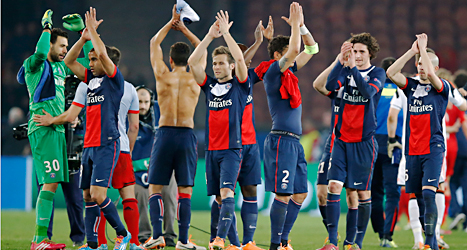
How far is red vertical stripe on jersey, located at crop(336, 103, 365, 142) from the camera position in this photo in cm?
597

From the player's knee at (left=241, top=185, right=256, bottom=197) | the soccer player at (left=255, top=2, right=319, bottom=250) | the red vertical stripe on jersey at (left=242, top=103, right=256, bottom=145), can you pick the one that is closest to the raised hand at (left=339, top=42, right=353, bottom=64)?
the soccer player at (left=255, top=2, right=319, bottom=250)

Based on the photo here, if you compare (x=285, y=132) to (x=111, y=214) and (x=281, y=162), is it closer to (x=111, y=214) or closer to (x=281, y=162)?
(x=281, y=162)

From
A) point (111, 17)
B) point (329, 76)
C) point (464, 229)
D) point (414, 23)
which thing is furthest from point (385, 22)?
point (329, 76)

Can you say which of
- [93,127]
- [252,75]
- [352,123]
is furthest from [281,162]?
[93,127]

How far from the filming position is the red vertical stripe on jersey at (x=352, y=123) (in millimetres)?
5969

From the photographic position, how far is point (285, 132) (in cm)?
584

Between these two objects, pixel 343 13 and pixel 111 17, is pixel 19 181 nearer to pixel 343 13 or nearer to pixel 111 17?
pixel 111 17

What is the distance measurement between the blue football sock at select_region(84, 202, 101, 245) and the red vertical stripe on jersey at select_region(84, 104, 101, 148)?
66cm

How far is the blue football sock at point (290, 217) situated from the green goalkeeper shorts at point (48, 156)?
260cm

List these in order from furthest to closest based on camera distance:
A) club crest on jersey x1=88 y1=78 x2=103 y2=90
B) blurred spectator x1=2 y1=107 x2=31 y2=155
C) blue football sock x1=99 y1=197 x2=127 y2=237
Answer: blurred spectator x1=2 y1=107 x2=31 y2=155
club crest on jersey x1=88 y1=78 x2=103 y2=90
blue football sock x1=99 y1=197 x2=127 y2=237

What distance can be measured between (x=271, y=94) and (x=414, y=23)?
15963 millimetres

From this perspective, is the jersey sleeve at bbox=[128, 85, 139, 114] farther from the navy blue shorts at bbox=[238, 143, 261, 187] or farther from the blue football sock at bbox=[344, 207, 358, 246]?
the blue football sock at bbox=[344, 207, 358, 246]

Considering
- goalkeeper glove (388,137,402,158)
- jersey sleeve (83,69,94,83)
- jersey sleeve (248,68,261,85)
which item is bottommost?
goalkeeper glove (388,137,402,158)

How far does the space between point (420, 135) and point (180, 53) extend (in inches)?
118
